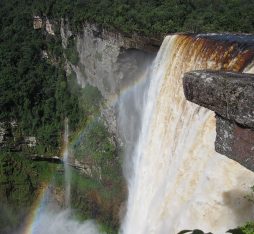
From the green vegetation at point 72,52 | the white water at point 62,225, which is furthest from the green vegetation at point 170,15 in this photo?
the white water at point 62,225

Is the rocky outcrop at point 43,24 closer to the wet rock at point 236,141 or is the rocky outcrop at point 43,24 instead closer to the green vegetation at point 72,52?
the green vegetation at point 72,52

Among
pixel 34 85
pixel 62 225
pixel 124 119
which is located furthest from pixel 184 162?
pixel 34 85

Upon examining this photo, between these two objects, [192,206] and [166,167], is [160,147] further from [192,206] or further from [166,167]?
[192,206]

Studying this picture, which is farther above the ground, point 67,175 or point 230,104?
point 230,104

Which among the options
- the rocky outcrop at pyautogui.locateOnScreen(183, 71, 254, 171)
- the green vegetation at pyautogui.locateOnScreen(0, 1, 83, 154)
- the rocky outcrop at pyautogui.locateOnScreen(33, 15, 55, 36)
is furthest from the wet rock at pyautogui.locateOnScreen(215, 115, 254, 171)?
the rocky outcrop at pyautogui.locateOnScreen(33, 15, 55, 36)

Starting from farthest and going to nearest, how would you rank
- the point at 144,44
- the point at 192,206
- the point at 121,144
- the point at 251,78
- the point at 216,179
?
the point at 121,144
the point at 144,44
the point at 192,206
the point at 216,179
the point at 251,78

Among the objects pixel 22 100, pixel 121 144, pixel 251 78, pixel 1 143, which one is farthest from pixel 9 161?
pixel 251 78

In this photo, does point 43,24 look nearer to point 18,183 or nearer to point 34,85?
point 34,85
